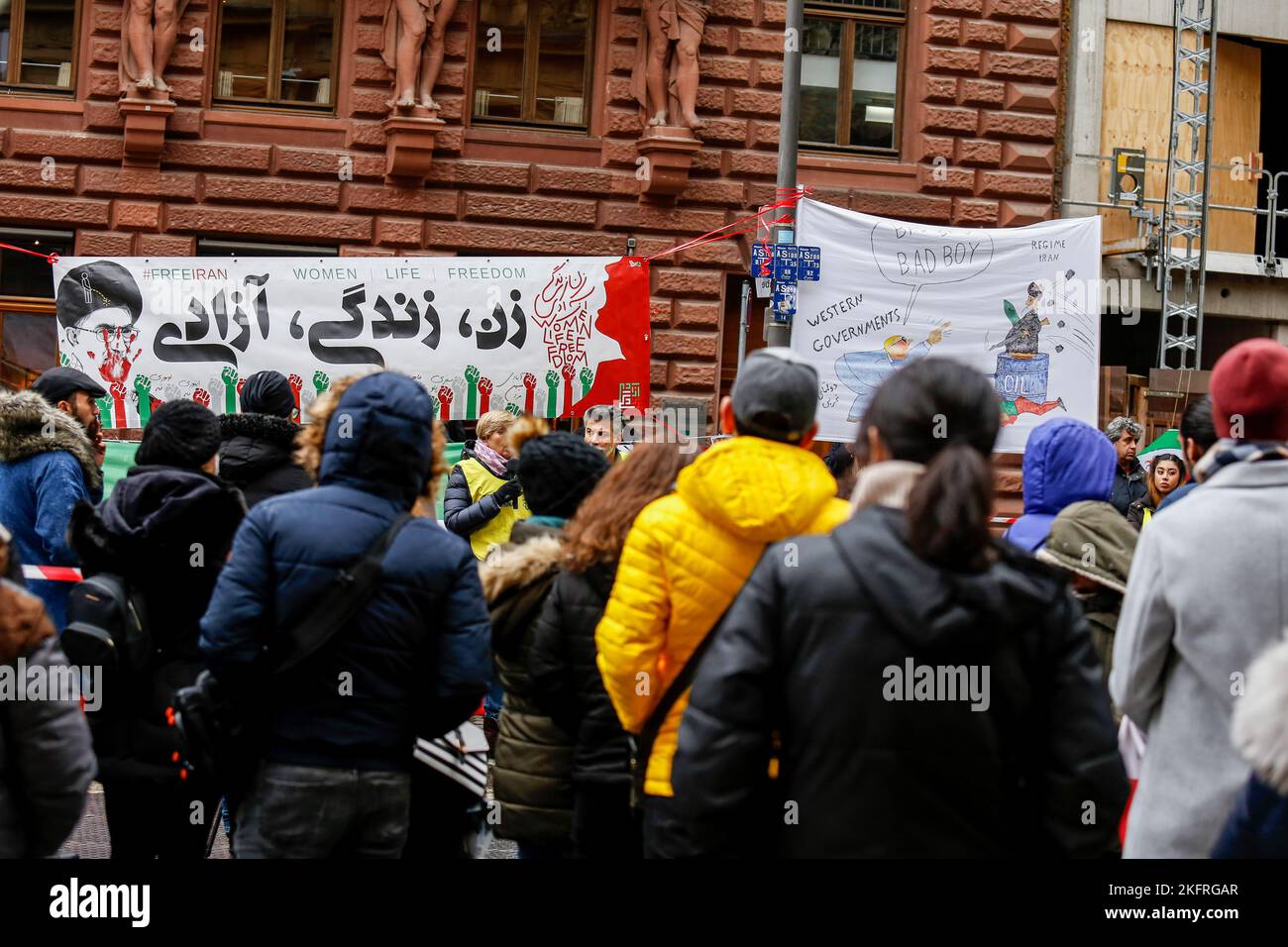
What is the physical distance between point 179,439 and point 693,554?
6.56 feet

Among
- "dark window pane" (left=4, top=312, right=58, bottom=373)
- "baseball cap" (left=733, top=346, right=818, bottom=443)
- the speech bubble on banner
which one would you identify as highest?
the speech bubble on banner

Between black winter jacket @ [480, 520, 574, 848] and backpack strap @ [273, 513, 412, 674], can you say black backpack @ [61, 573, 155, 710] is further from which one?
black winter jacket @ [480, 520, 574, 848]

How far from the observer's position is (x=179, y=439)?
5258mm

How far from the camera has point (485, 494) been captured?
29.2 ft

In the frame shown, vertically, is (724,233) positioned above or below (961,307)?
above

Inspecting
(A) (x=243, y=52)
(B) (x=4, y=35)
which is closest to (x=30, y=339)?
(B) (x=4, y=35)

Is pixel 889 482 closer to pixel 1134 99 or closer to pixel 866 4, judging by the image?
pixel 866 4

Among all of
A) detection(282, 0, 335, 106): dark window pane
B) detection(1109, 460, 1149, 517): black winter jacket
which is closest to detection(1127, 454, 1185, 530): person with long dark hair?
detection(1109, 460, 1149, 517): black winter jacket

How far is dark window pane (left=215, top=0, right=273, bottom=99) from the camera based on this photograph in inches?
603

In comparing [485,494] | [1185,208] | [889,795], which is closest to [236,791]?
[889,795]

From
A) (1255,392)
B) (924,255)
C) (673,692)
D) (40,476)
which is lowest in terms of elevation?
(673,692)

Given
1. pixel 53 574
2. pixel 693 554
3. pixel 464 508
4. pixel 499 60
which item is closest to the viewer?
pixel 693 554

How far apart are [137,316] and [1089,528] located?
344 inches

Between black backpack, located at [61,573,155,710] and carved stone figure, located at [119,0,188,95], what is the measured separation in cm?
1061
